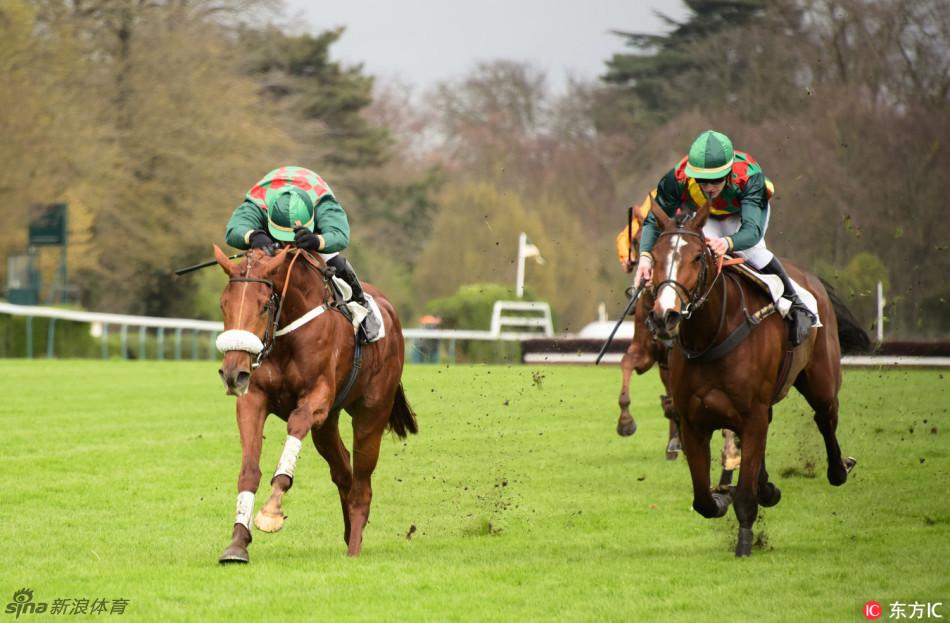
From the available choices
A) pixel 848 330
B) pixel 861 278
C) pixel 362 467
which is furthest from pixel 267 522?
pixel 861 278

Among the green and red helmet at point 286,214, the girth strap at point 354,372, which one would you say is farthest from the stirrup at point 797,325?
the green and red helmet at point 286,214

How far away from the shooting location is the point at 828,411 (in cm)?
919

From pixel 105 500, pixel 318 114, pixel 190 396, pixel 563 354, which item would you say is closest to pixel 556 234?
pixel 318 114

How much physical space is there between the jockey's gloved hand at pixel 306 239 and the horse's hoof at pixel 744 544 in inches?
104

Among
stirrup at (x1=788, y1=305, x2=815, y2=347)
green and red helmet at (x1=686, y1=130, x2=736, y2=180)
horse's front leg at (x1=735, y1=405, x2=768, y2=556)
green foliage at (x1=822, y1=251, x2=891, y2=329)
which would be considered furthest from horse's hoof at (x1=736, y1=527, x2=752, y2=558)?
green foliage at (x1=822, y1=251, x2=891, y2=329)

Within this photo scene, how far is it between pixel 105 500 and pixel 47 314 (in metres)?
19.0

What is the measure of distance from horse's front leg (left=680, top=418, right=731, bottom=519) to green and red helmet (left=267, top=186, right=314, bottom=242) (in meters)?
2.27

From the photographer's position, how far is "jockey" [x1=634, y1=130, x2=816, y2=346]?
25.5 feet

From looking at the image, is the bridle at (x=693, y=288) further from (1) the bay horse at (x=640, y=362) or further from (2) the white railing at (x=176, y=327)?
(2) the white railing at (x=176, y=327)

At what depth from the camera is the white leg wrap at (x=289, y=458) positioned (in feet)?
23.4

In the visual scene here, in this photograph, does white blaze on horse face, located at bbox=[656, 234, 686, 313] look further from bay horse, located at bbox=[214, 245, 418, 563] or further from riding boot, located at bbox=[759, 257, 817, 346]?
bay horse, located at bbox=[214, 245, 418, 563]

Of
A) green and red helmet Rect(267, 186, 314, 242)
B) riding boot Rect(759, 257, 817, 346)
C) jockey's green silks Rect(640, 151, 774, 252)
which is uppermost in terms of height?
jockey's green silks Rect(640, 151, 774, 252)

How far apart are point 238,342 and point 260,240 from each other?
0.88 metres

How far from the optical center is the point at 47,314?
2822 centimetres
